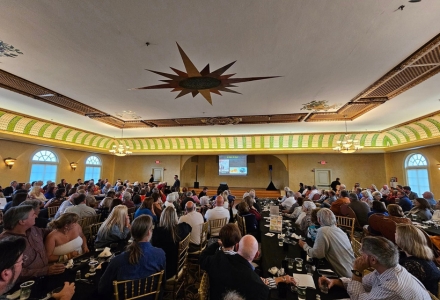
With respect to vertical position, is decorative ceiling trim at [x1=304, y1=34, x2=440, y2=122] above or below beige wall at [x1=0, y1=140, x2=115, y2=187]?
above

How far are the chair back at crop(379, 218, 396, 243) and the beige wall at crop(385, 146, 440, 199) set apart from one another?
22.5ft

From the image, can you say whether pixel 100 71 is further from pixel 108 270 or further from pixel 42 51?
pixel 108 270

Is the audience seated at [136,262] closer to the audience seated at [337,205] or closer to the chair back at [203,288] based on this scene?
the chair back at [203,288]

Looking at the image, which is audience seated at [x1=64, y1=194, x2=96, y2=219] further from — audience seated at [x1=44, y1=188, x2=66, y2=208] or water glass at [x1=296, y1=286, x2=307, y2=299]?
water glass at [x1=296, y1=286, x2=307, y2=299]

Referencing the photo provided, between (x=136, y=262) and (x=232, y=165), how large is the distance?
422 inches

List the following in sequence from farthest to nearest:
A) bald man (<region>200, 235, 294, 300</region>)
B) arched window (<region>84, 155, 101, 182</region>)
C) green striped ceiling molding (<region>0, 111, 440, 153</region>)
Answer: arched window (<region>84, 155, 101, 182</region>) → green striped ceiling molding (<region>0, 111, 440, 153</region>) → bald man (<region>200, 235, 294, 300</region>)

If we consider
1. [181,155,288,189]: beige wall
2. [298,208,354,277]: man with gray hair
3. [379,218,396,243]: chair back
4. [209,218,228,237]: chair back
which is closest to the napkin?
[209,218,228,237]: chair back

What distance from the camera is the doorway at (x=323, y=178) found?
10.6 metres

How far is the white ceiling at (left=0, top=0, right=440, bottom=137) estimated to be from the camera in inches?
91.8

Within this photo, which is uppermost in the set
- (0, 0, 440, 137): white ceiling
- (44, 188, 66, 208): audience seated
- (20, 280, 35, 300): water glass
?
(0, 0, 440, 137): white ceiling

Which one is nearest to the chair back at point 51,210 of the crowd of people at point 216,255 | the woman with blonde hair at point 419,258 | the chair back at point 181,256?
the crowd of people at point 216,255

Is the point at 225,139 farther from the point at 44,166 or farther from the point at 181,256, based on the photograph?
the point at 44,166

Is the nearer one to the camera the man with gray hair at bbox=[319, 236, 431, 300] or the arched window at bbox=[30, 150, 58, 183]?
the man with gray hair at bbox=[319, 236, 431, 300]

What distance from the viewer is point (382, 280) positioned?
141 cm
